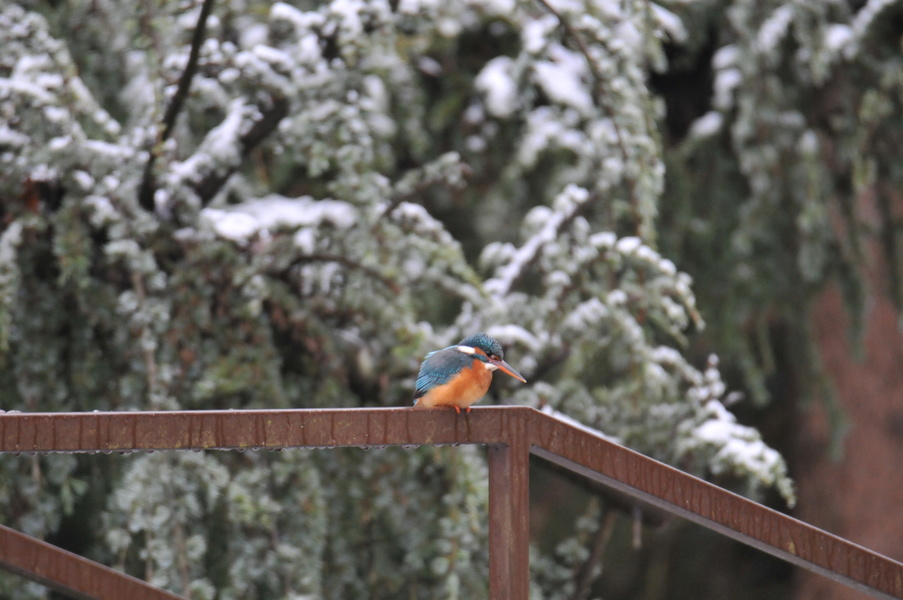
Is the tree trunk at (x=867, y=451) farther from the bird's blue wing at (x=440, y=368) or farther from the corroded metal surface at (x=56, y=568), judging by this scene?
the corroded metal surface at (x=56, y=568)

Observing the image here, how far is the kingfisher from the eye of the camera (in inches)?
48.7

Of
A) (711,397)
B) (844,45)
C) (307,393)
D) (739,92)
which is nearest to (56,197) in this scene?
(307,393)

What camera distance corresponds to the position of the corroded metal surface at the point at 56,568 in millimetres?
1047

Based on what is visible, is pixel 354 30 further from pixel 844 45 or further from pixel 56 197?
pixel 844 45

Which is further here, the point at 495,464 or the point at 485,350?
the point at 485,350

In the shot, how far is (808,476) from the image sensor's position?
464 cm

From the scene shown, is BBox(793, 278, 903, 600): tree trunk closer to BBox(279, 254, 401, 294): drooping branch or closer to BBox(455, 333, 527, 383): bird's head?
BBox(279, 254, 401, 294): drooping branch

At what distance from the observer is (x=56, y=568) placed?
106 centimetres

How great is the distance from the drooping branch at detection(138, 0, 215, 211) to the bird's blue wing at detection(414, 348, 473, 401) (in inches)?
28.6

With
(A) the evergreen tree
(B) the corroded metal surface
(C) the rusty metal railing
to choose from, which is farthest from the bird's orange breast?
(A) the evergreen tree

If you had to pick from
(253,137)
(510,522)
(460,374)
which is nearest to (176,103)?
(253,137)

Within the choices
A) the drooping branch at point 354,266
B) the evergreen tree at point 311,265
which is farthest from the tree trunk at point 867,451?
the drooping branch at point 354,266

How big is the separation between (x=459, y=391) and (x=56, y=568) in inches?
19.3

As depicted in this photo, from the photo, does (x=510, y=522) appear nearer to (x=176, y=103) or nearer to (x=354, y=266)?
(x=354, y=266)
